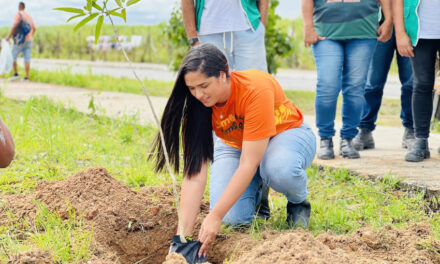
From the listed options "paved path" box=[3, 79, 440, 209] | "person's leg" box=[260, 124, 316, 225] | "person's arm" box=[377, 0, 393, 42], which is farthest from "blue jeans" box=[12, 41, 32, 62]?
"person's leg" box=[260, 124, 316, 225]

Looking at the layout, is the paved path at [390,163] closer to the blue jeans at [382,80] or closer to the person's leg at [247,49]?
the blue jeans at [382,80]

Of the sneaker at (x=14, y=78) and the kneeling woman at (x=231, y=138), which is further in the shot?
the sneaker at (x=14, y=78)

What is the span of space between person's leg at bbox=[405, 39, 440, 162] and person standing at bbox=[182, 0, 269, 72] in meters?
1.12

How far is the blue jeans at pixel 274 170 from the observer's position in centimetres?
262

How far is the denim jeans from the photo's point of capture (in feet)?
11.7

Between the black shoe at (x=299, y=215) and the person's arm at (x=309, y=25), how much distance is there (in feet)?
4.96

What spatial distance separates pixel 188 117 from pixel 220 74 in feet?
1.28

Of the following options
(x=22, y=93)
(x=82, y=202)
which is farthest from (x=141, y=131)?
(x=22, y=93)

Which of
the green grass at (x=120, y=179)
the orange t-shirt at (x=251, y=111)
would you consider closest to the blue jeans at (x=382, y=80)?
the green grass at (x=120, y=179)

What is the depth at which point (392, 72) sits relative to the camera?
533 inches

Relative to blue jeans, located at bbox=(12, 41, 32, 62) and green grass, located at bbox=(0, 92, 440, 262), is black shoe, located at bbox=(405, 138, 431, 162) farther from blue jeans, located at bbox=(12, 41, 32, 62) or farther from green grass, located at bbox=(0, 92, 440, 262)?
blue jeans, located at bbox=(12, 41, 32, 62)

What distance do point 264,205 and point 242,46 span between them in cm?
116

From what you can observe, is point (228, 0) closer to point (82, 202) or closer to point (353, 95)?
point (353, 95)

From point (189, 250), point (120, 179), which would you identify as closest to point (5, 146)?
point (189, 250)
